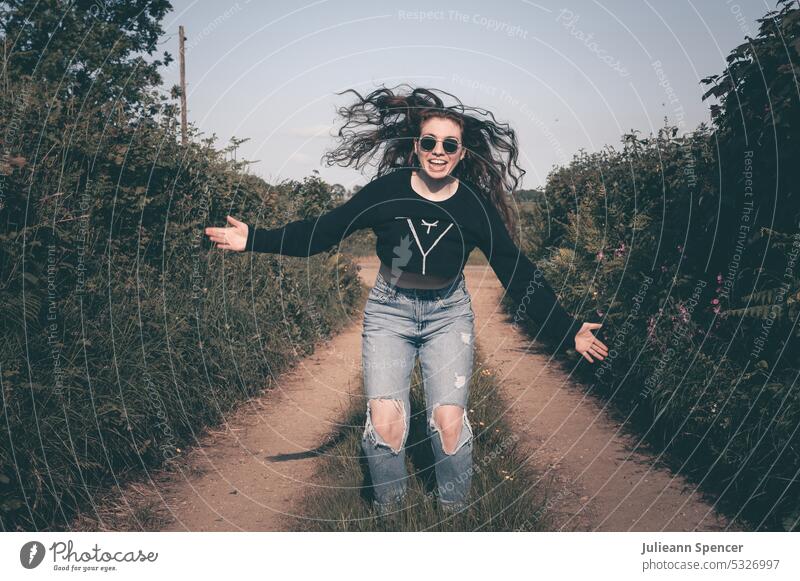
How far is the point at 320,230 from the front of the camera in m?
3.97

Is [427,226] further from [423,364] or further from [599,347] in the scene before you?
[599,347]

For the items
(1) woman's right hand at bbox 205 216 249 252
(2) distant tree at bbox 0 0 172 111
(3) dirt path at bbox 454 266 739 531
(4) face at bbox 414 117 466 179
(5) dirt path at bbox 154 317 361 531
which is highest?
(2) distant tree at bbox 0 0 172 111

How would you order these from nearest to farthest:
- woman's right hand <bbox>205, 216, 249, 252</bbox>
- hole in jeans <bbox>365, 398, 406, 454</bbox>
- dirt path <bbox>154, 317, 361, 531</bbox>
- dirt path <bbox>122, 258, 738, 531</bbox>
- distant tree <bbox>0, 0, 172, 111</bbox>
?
1. hole in jeans <bbox>365, 398, 406, 454</bbox>
2. woman's right hand <bbox>205, 216, 249, 252</bbox>
3. dirt path <bbox>122, 258, 738, 531</bbox>
4. dirt path <bbox>154, 317, 361, 531</bbox>
5. distant tree <bbox>0, 0, 172, 111</bbox>

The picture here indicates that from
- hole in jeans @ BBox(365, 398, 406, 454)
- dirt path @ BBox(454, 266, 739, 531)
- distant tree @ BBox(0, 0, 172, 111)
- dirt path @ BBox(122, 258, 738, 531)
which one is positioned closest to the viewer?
hole in jeans @ BBox(365, 398, 406, 454)

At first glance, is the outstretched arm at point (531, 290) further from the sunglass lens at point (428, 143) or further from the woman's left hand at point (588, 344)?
the sunglass lens at point (428, 143)

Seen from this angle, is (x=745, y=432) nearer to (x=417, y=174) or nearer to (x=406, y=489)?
(x=406, y=489)

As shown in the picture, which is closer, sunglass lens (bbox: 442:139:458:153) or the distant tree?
sunglass lens (bbox: 442:139:458:153)

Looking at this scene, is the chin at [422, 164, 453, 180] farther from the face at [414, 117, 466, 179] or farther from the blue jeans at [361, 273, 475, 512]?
the blue jeans at [361, 273, 475, 512]

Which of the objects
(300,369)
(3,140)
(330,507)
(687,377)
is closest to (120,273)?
(3,140)

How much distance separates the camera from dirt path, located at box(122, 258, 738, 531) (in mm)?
4473

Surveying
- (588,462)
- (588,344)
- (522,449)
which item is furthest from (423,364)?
(588,462)

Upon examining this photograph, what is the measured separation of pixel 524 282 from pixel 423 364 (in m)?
0.76

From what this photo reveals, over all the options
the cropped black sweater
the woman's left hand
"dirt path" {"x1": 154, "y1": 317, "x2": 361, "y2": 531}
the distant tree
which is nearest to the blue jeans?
the cropped black sweater

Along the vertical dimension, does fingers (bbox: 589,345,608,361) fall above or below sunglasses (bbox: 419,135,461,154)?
below
